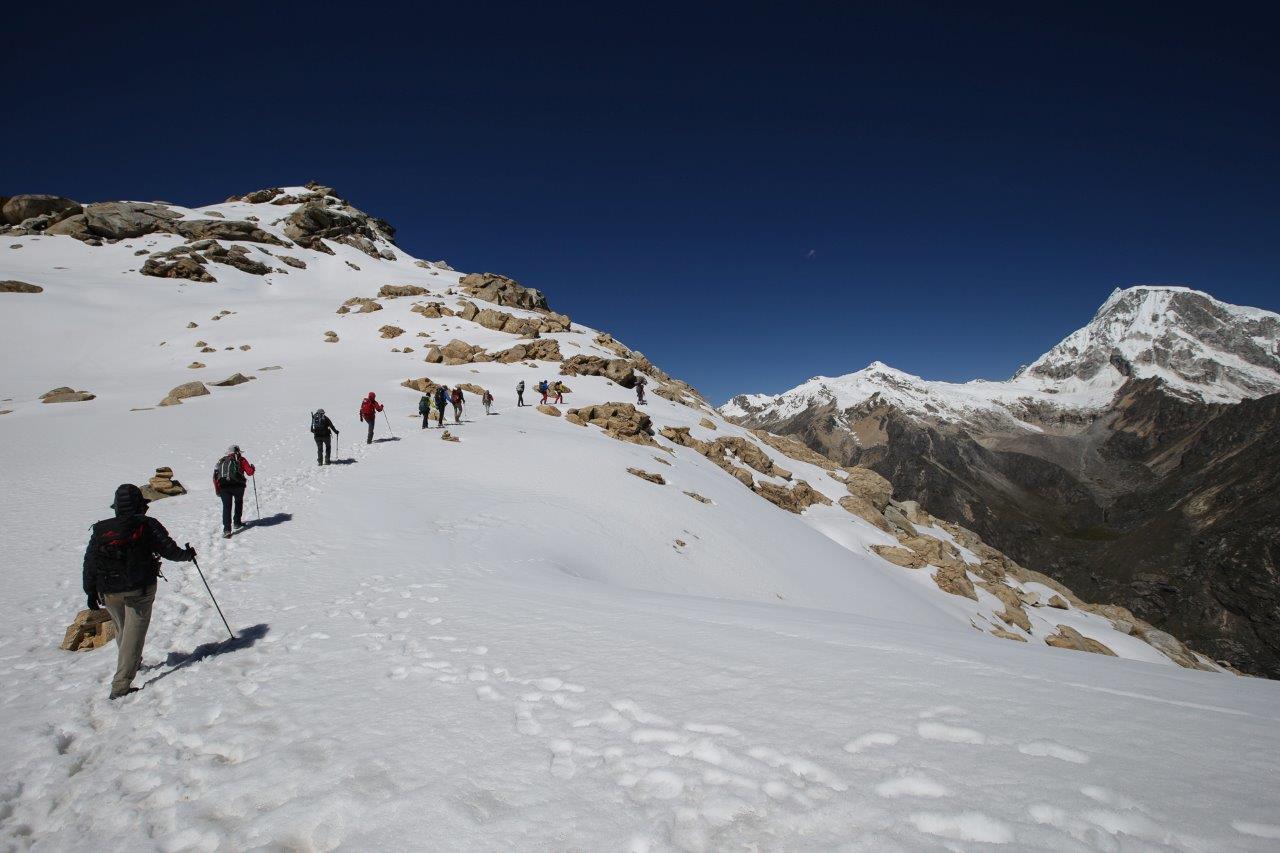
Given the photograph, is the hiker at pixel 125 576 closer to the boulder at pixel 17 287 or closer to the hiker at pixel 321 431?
the hiker at pixel 321 431

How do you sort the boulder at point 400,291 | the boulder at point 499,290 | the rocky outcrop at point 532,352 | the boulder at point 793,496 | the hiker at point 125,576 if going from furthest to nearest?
the boulder at point 499,290
the boulder at point 400,291
the rocky outcrop at point 532,352
the boulder at point 793,496
the hiker at point 125,576

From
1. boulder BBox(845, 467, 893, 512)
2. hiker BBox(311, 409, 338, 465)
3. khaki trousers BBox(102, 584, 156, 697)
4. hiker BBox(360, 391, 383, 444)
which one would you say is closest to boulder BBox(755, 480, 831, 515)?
boulder BBox(845, 467, 893, 512)

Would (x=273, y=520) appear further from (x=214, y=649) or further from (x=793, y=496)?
(x=793, y=496)

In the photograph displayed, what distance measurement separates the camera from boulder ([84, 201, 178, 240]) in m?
77.1

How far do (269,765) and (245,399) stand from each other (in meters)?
35.5

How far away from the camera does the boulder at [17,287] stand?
5291 cm

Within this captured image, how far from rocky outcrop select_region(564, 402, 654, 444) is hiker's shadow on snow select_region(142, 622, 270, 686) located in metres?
25.3

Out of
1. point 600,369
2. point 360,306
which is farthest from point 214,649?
point 360,306

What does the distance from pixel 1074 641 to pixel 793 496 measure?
59.8 ft

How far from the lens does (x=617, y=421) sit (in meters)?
33.9

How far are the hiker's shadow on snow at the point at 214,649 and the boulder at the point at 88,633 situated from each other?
958 millimetres

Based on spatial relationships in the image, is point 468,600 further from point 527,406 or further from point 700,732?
point 527,406

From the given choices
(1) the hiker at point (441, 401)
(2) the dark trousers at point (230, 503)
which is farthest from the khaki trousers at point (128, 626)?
(1) the hiker at point (441, 401)

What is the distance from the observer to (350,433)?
2586 centimetres
